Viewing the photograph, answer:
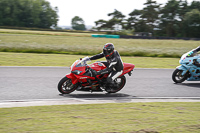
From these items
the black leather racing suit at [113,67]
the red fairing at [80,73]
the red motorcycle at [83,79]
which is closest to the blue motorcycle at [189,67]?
the red motorcycle at [83,79]

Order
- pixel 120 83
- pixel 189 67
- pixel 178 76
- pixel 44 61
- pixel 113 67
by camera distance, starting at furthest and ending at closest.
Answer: pixel 44 61 → pixel 178 76 → pixel 189 67 → pixel 120 83 → pixel 113 67

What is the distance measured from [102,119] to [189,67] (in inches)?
226

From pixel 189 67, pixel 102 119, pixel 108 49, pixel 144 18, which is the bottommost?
pixel 102 119

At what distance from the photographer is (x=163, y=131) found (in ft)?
15.5

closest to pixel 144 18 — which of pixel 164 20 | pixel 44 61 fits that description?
pixel 164 20

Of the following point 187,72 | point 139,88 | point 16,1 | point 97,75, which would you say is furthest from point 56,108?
point 16,1

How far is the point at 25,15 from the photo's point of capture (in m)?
91.4

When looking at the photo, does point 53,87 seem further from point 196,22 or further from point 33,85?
point 196,22

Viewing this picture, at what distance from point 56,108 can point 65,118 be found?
0.94 metres

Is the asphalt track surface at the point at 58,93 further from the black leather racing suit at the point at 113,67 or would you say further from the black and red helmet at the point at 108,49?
the black and red helmet at the point at 108,49

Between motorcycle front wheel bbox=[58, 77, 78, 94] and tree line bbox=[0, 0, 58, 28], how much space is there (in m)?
80.5

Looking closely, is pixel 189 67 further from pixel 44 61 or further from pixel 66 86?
pixel 44 61

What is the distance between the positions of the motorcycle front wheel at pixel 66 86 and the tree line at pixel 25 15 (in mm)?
80456

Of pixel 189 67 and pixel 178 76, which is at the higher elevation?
pixel 189 67
